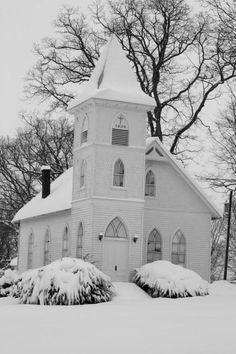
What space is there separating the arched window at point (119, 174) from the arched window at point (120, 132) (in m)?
0.76

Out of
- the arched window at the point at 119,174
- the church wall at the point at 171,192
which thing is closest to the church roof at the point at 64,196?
the church wall at the point at 171,192

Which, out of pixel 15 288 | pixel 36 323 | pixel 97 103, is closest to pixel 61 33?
pixel 97 103

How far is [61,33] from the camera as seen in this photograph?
45719 millimetres

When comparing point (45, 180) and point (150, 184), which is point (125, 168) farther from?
point (45, 180)

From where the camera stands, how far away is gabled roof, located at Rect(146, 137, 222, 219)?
3291 centimetres

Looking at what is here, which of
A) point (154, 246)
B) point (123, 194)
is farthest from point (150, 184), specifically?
point (154, 246)

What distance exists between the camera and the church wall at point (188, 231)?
33.0 m

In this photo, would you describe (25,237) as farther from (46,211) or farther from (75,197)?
(75,197)

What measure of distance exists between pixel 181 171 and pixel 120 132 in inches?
135

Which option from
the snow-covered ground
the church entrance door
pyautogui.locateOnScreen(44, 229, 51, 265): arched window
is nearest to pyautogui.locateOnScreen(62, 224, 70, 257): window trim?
pyautogui.locateOnScreen(44, 229, 51, 265): arched window

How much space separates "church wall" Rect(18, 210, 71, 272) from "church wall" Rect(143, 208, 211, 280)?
3.70 meters

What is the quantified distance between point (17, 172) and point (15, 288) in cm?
3119

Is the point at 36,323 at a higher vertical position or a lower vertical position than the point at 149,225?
lower

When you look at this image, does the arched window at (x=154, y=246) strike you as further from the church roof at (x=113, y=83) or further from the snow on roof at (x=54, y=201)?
the church roof at (x=113, y=83)
